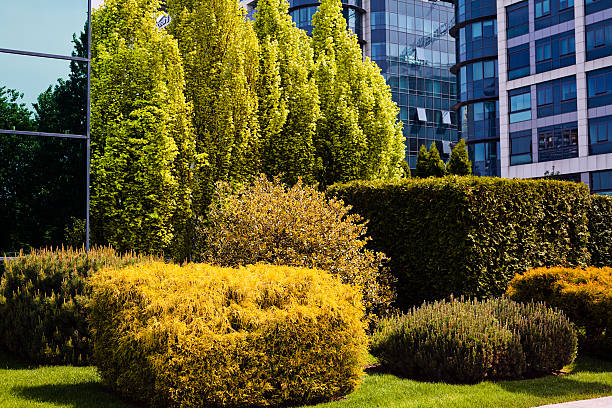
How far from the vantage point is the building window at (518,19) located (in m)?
43.9

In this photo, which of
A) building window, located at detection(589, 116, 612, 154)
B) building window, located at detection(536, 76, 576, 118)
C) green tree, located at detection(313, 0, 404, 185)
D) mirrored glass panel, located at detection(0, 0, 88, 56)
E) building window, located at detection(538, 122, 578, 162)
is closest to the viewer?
mirrored glass panel, located at detection(0, 0, 88, 56)

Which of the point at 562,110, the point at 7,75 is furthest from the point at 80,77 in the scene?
the point at 562,110

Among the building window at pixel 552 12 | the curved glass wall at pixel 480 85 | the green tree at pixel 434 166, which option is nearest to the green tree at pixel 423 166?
the green tree at pixel 434 166

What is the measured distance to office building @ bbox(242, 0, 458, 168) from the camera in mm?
58062

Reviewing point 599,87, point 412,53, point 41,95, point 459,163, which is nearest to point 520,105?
point 599,87

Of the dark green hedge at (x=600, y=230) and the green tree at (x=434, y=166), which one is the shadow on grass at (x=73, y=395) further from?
the green tree at (x=434, y=166)

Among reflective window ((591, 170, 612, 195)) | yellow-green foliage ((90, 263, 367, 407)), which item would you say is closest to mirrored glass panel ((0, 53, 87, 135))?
yellow-green foliage ((90, 263, 367, 407))

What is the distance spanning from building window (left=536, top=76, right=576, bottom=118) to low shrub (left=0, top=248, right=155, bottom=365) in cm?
3883

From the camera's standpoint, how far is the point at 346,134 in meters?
20.0

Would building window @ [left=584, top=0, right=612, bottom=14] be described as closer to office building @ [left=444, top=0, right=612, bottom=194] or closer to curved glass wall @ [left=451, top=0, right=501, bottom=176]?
office building @ [left=444, top=0, right=612, bottom=194]

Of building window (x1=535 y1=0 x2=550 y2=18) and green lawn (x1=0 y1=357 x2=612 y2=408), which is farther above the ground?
building window (x1=535 y1=0 x2=550 y2=18)

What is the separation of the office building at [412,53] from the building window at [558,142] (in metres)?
17.2

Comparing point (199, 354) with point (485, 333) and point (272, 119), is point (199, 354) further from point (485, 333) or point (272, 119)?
point (272, 119)

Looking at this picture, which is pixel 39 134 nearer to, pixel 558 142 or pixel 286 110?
pixel 286 110
